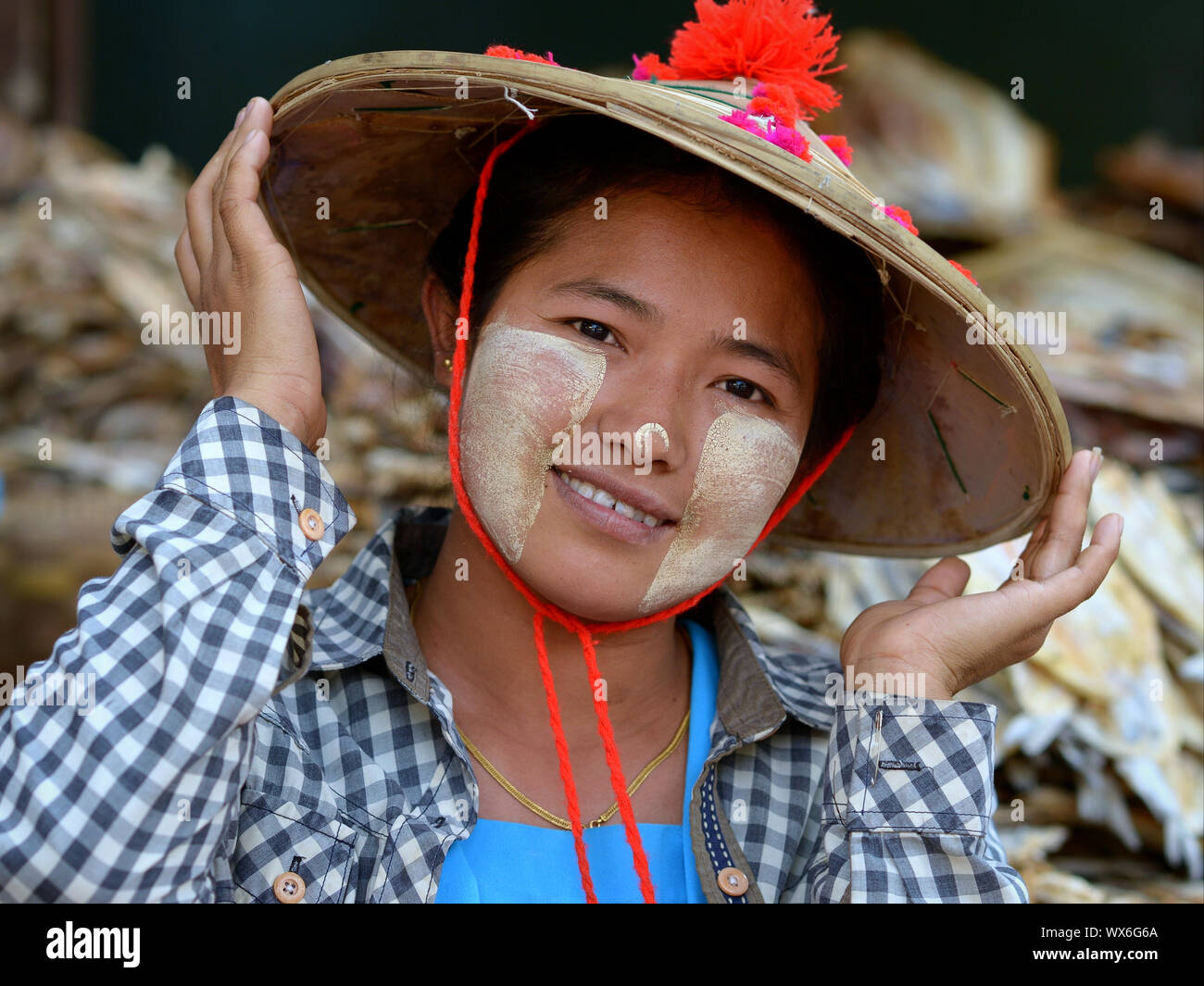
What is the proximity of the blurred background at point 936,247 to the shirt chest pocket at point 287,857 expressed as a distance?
2.80ft

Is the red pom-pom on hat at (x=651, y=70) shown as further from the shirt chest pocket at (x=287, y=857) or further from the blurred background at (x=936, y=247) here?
the shirt chest pocket at (x=287, y=857)

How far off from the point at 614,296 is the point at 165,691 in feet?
2.60

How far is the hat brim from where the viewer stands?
1.49m

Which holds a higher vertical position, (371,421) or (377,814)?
(371,421)

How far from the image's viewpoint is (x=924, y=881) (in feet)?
5.23

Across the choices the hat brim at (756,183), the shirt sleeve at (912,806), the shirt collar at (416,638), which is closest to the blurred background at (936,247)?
the shirt collar at (416,638)

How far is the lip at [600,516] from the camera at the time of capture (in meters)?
1.66

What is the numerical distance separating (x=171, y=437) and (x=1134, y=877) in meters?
2.57

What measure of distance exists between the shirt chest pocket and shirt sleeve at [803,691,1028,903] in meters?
0.67
